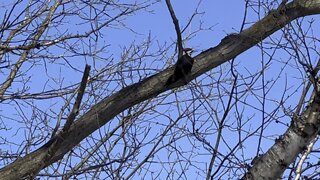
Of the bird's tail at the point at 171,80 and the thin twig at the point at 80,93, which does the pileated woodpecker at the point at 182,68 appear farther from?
the thin twig at the point at 80,93

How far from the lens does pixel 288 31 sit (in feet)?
13.7

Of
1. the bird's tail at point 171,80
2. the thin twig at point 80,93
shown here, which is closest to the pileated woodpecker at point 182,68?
the bird's tail at point 171,80

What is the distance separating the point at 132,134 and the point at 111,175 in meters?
0.71

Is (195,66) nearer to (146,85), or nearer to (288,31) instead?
(146,85)

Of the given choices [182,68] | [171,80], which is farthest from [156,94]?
[182,68]

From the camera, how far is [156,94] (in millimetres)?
4059

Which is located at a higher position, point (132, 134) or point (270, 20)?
point (132, 134)

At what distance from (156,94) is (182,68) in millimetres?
245

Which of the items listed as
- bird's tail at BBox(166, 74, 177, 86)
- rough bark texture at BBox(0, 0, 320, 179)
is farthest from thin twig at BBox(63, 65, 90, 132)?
bird's tail at BBox(166, 74, 177, 86)

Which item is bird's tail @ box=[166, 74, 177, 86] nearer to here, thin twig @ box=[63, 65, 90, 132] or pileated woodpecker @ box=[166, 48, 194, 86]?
pileated woodpecker @ box=[166, 48, 194, 86]

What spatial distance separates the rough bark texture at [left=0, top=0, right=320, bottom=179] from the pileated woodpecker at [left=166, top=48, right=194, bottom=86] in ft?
0.11

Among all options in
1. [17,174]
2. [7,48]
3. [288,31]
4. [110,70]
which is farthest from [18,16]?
[288,31]

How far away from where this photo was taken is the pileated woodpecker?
3.99m

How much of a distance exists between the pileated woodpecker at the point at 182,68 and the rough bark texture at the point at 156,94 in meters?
0.03
